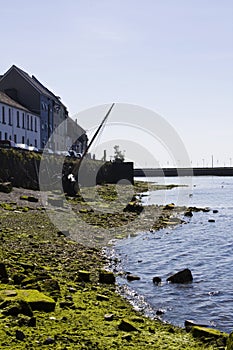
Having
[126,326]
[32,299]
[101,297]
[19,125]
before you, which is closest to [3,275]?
[101,297]

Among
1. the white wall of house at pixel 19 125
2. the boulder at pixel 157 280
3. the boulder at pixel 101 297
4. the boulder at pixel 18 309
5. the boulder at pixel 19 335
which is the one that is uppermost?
the white wall of house at pixel 19 125

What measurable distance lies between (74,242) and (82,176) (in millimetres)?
44772

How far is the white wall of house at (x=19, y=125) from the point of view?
66.9m

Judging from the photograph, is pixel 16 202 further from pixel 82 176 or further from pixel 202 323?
pixel 82 176

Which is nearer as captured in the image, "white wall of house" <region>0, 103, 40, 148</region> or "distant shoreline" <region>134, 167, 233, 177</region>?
"white wall of house" <region>0, 103, 40, 148</region>

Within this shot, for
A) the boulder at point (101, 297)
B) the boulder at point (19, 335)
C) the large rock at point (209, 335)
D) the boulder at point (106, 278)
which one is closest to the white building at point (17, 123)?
the boulder at point (106, 278)

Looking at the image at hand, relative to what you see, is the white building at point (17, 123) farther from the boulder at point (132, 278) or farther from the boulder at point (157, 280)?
the boulder at point (157, 280)

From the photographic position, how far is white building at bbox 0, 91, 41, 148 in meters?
66.9

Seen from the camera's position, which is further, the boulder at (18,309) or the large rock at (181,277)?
the large rock at (181,277)

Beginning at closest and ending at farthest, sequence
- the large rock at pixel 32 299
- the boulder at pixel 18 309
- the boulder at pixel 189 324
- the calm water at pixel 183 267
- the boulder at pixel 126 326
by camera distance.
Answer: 1. the boulder at pixel 18 309
2. the boulder at pixel 126 326
3. the large rock at pixel 32 299
4. the boulder at pixel 189 324
5. the calm water at pixel 183 267

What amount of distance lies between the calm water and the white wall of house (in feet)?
133

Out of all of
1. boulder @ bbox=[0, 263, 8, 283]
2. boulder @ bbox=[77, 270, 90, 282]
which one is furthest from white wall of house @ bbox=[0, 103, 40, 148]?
boulder @ bbox=[0, 263, 8, 283]

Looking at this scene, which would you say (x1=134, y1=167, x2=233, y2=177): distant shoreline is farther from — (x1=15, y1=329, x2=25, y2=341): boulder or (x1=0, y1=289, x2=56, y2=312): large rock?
(x1=15, y1=329, x2=25, y2=341): boulder

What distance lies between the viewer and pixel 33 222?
86.0 ft
